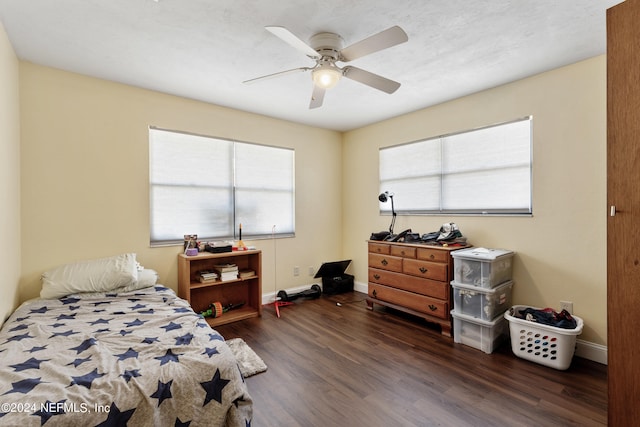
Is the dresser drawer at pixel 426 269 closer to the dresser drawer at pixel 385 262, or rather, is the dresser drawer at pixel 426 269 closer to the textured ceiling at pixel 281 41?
the dresser drawer at pixel 385 262

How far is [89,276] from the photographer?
253 centimetres

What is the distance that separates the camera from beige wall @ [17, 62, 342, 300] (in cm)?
255

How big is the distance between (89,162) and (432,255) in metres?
3.57

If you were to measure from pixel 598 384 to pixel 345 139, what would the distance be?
403 cm

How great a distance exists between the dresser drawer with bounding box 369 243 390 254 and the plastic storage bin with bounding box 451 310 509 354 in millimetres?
1004

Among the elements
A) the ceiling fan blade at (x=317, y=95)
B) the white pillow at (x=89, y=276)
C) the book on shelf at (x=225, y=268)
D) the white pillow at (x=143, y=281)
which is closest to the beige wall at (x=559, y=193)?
the ceiling fan blade at (x=317, y=95)

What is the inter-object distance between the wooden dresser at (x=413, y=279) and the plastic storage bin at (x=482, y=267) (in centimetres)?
12

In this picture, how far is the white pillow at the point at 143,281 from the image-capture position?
8.61 feet

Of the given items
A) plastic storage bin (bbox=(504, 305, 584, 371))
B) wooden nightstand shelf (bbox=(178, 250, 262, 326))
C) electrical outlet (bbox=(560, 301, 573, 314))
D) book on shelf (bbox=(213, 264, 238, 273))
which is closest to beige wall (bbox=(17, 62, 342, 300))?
wooden nightstand shelf (bbox=(178, 250, 262, 326))

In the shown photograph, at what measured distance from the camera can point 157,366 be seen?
1.40 metres

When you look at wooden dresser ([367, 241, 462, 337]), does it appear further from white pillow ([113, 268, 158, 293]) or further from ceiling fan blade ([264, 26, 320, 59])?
white pillow ([113, 268, 158, 293])

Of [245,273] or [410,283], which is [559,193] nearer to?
[410,283]

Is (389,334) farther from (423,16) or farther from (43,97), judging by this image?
(43,97)

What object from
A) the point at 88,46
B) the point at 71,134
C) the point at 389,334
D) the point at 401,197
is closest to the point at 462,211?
the point at 401,197
